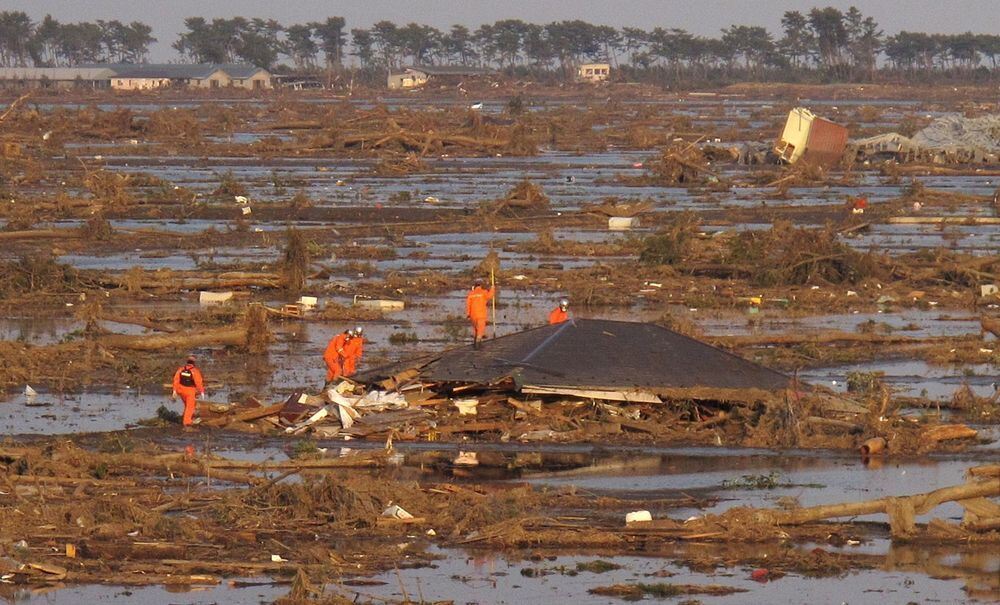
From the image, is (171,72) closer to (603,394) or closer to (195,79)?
(195,79)

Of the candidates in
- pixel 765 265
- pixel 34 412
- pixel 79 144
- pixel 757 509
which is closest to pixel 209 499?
pixel 757 509

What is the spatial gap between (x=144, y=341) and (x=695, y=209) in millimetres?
25351

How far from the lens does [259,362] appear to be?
24000 mm

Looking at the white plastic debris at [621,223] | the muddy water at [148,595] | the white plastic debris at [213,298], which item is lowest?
the white plastic debris at [621,223]

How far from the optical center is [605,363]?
759 inches

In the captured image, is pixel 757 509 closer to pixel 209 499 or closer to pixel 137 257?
pixel 209 499

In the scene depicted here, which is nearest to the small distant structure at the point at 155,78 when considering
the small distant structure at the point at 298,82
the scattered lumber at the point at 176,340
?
the small distant structure at the point at 298,82

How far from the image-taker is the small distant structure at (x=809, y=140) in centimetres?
6000

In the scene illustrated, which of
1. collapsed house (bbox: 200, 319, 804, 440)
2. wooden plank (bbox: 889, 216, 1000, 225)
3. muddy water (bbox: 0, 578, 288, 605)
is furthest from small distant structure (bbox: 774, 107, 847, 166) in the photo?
muddy water (bbox: 0, 578, 288, 605)

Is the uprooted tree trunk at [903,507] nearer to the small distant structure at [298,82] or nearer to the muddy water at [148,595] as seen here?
the muddy water at [148,595]

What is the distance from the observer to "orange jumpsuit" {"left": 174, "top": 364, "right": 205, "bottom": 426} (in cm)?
1877

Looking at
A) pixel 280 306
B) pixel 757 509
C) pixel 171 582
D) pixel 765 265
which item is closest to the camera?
pixel 171 582

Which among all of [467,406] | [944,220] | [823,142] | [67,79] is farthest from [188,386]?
[67,79]

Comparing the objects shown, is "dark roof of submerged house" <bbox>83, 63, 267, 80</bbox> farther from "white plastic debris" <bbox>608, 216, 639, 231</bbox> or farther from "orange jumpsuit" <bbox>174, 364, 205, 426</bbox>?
"orange jumpsuit" <bbox>174, 364, 205, 426</bbox>
